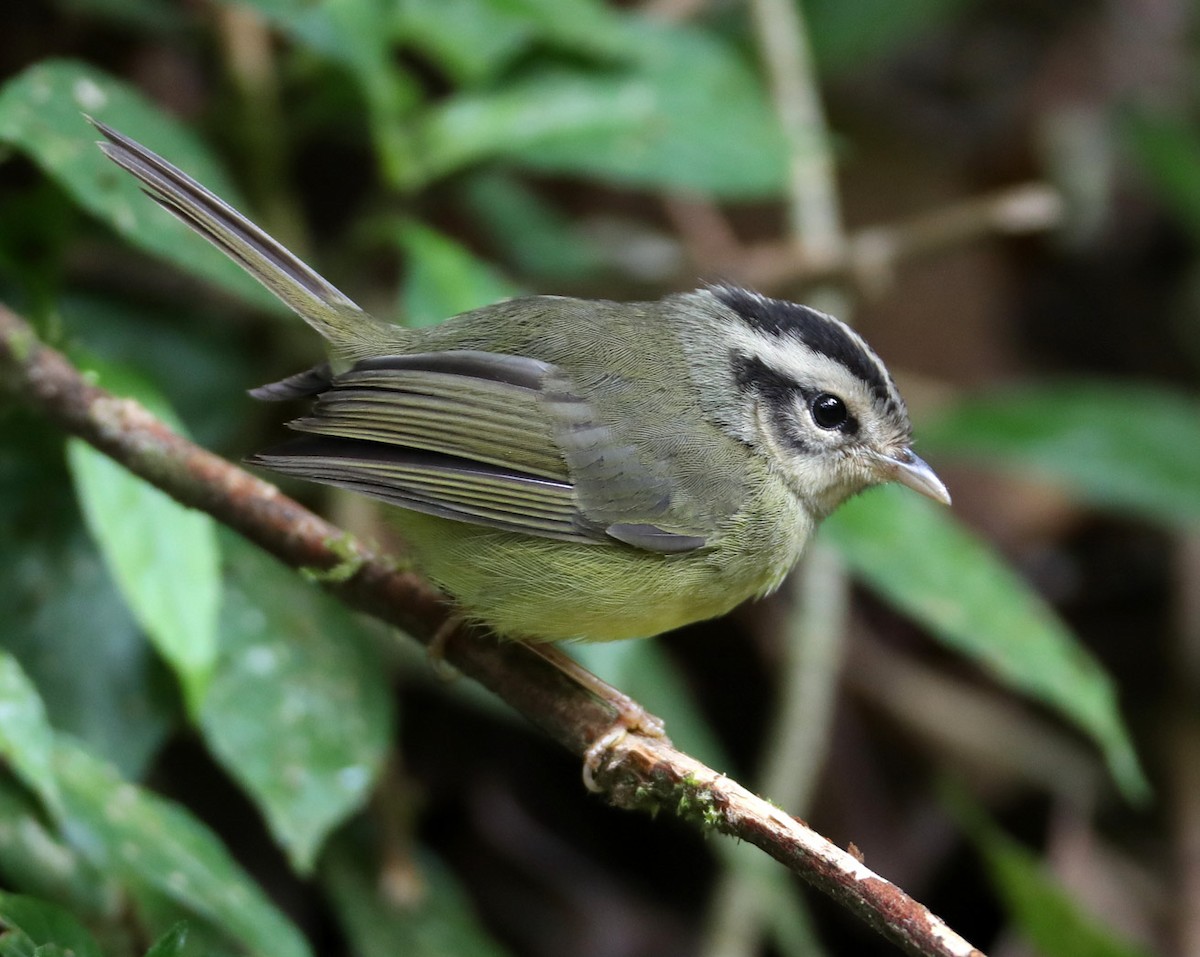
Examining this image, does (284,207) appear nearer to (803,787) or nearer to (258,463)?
(258,463)

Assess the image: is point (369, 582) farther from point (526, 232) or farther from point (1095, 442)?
point (1095, 442)

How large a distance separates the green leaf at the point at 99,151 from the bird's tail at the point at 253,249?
0.12m

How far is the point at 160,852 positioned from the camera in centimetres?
255

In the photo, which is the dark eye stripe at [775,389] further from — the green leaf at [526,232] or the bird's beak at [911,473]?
the green leaf at [526,232]

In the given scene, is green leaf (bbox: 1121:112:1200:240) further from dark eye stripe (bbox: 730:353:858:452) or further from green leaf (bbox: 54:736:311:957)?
green leaf (bbox: 54:736:311:957)

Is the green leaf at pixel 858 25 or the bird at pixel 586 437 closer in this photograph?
the bird at pixel 586 437

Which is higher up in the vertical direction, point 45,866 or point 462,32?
point 462,32

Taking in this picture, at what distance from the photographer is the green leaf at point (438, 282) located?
3.45 metres

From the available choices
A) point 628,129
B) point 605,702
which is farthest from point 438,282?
point 605,702

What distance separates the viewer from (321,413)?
9.14 ft

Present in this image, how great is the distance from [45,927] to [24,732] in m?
0.33

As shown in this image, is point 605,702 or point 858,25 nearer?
point 605,702

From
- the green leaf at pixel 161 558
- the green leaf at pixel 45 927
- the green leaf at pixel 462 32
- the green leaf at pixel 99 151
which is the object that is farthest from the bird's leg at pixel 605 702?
the green leaf at pixel 462 32

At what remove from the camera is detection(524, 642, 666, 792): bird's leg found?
2467mm
